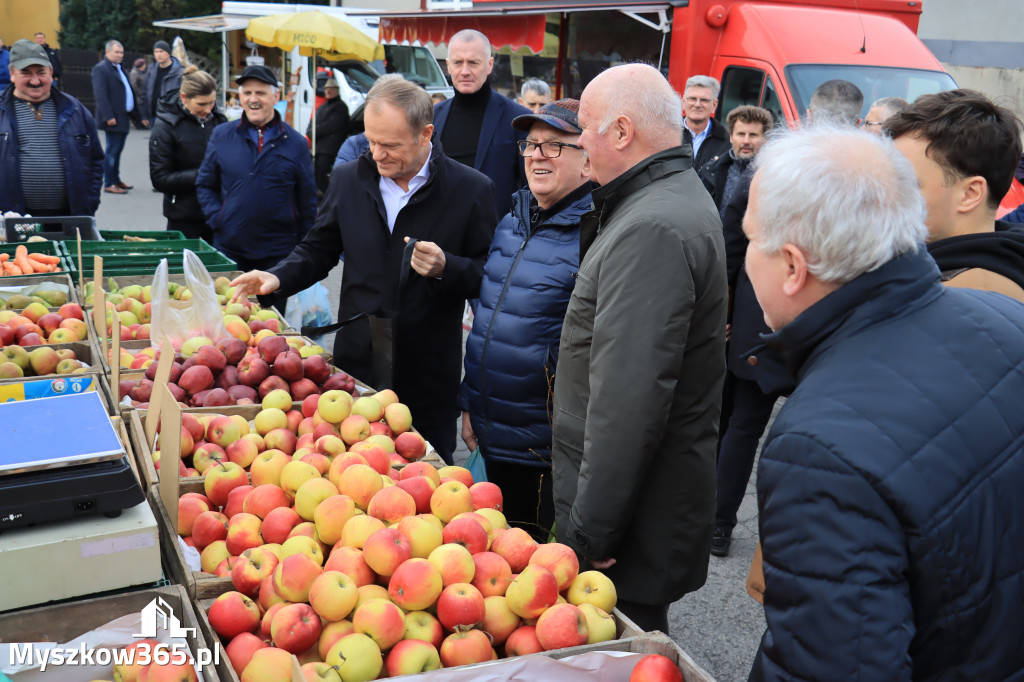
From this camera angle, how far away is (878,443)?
1.20m

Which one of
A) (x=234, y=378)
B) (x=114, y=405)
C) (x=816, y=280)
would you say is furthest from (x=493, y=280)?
(x=816, y=280)

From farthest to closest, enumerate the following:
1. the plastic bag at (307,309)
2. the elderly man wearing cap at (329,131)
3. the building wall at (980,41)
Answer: the building wall at (980,41), the elderly man wearing cap at (329,131), the plastic bag at (307,309)

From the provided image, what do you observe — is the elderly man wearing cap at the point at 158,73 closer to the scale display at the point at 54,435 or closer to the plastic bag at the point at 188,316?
the plastic bag at the point at 188,316

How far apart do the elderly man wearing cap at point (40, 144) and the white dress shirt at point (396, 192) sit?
3805 millimetres

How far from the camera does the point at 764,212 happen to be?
1.38 meters

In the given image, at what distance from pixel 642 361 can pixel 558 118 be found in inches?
42.4

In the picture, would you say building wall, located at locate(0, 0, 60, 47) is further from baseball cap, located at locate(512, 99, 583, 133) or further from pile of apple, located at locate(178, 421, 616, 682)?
pile of apple, located at locate(178, 421, 616, 682)

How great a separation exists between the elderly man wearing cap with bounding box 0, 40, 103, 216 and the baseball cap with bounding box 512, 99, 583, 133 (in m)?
4.58

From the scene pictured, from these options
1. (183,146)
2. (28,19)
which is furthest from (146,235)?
(28,19)

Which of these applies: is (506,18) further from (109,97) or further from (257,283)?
(257,283)

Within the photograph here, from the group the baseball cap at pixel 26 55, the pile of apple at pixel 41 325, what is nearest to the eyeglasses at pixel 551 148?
the pile of apple at pixel 41 325

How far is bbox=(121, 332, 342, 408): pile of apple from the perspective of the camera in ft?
9.78

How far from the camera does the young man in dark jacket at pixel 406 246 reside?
10.8 ft

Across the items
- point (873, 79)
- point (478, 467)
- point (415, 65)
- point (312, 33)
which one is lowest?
point (478, 467)
